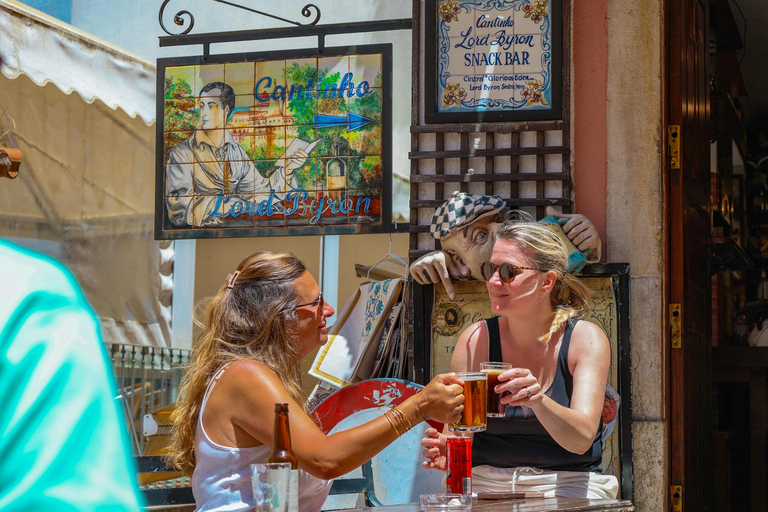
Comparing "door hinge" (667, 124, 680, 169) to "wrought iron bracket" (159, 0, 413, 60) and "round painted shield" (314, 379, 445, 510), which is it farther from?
"round painted shield" (314, 379, 445, 510)

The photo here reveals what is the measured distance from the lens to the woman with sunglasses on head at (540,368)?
302 centimetres

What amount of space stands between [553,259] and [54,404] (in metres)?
3.12

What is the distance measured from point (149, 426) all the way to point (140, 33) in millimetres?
3536

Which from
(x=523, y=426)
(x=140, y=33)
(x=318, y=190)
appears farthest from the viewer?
(x=140, y=33)

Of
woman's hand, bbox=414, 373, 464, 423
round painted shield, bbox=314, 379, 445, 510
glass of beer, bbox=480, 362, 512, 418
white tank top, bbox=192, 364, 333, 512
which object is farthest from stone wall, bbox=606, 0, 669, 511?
white tank top, bbox=192, 364, 333, 512

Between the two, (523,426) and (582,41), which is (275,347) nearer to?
(523,426)

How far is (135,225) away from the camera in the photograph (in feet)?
26.3

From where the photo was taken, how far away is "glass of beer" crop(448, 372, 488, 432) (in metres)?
2.50

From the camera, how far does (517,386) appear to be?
265cm

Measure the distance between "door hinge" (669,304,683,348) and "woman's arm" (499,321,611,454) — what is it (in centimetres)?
93

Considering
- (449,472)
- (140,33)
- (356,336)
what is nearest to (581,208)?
(356,336)

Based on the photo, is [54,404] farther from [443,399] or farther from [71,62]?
[71,62]

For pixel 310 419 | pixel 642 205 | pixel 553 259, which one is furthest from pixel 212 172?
pixel 310 419

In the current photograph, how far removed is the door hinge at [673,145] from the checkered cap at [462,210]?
86cm
